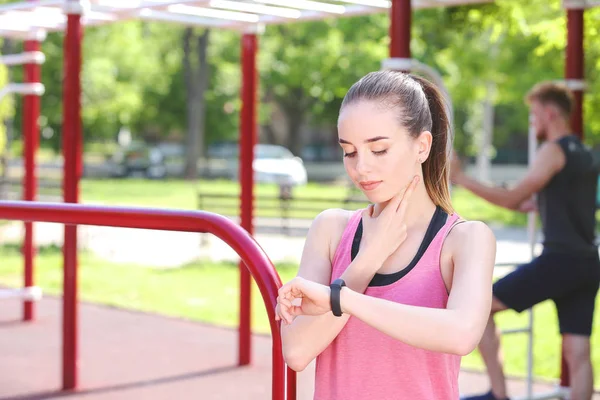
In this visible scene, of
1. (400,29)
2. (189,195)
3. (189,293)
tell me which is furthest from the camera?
(189,195)

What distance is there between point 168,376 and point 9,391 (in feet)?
3.09

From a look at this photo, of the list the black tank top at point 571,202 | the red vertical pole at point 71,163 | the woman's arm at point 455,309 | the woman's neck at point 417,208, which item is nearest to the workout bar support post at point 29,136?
the red vertical pole at point 71,163

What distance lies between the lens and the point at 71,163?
5512 mm

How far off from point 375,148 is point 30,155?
5955 mm

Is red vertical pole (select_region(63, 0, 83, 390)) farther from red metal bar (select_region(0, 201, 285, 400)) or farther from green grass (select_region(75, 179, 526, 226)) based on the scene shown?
green grass (select_region(75, 179, 526, 226))

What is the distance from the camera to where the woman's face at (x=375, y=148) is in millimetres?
1985

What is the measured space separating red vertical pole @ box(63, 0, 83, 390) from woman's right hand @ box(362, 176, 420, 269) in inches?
142

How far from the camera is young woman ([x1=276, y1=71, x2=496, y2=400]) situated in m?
1.97

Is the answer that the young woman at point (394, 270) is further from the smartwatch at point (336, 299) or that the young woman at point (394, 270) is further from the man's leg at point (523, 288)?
the man's leg at point (523, 288)

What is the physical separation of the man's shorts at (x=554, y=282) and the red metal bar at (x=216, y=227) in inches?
91.6

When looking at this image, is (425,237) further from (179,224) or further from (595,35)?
(595,35)

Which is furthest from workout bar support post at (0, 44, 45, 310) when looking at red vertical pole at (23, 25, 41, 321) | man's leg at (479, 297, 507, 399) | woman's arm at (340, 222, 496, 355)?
woman's arm at (340, 222, 496, 355)

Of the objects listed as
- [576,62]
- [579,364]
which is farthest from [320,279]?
[576,62]

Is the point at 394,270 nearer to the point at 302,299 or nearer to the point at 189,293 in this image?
the point at 302,299
